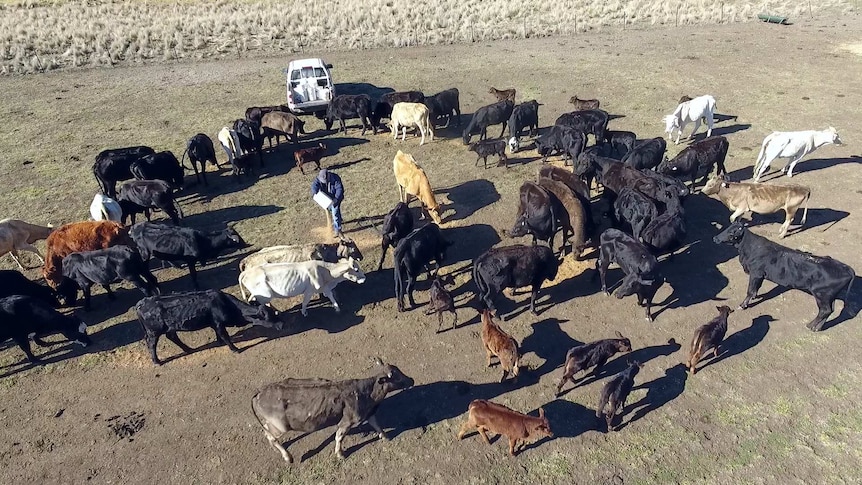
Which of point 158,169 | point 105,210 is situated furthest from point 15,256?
point 158,169

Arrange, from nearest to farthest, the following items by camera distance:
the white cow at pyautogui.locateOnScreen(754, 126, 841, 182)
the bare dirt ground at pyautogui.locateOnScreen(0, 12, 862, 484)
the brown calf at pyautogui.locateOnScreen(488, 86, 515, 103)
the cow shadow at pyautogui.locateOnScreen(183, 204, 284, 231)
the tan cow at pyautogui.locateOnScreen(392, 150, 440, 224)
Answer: the bare dirt ground at pyautogui.locateOnScreen(0, 12, 862, 484) → the tan cow at pyautogui.locateOnScreen(392, 150, 440, 224) → the cow shadow at pyautogui.locateOnScreen(183, 204, 284, 231) → the white cow at pyautogui.locateOnScreen(754, 126, 841, 182) → the brown calf at pyautogui.locateOnScreen(488, 86, 515, 103)

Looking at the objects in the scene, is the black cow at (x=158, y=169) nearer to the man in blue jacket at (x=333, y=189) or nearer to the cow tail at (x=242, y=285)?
the man in blue jacket at (x=333, y=189)

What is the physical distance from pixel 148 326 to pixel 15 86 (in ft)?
67.2

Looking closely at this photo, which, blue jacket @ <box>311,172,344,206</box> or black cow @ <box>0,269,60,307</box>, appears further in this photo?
blue jacket @ <box>311,172,344,206</box>

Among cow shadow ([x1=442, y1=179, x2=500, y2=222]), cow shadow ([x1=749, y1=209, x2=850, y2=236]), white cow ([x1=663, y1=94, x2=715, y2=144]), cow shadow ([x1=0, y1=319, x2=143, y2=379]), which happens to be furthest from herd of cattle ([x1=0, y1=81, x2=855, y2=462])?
white cow ([x1=663, y1=94, x2=715, y2=144])

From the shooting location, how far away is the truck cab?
57.8 feet

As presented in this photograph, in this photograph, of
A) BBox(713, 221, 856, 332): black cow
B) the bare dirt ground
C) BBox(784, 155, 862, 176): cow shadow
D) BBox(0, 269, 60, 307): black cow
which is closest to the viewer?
the bare dirt ground

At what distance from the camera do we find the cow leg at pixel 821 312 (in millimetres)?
8586

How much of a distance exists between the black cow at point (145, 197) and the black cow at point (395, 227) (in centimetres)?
516

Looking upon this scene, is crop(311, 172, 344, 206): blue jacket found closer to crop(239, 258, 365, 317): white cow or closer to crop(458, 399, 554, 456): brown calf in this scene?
crop(239, 258, 365, 317): white cow

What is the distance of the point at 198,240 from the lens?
1021 centimetres

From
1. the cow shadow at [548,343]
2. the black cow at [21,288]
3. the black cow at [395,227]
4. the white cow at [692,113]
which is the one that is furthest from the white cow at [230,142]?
the white cow at [692,113]

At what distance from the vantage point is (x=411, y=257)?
376 inches

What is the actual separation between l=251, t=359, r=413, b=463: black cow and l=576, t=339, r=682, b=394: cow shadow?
318 cm
